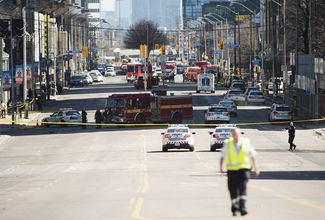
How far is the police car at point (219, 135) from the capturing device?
171 ft

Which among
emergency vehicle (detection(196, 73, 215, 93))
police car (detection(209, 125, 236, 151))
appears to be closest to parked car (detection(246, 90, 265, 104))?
emergency vehicle (detection(196, 73, 215, 93))

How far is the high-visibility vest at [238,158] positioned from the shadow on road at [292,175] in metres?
16.2

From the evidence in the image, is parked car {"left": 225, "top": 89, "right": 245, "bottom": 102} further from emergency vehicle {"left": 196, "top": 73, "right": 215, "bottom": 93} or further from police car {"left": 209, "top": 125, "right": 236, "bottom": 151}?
police car {"left": 209, "top": 125, "right": 236, "bottom": 151}

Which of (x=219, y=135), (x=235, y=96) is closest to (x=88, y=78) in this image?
(x=235, y=96)

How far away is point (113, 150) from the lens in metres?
57.7

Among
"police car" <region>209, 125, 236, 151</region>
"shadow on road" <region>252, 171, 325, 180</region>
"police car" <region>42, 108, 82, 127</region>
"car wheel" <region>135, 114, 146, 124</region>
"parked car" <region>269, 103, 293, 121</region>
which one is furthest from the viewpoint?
"police car" <region>42, 108, 82, 127</region>

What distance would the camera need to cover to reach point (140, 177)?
39156 mm

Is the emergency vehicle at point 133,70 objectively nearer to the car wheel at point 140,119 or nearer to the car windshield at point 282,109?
the car windshield at point 282,109

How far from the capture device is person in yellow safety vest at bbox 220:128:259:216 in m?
21.1

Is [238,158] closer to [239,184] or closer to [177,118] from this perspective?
[239,184]

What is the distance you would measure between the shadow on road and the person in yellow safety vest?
1602cm

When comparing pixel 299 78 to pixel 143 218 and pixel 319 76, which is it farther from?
pixel 143 218

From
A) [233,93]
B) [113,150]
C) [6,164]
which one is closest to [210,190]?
[6,164]

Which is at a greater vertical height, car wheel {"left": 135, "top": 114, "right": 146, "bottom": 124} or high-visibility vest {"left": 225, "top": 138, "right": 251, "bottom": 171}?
high-visibility vest {"left": 225, "top": 138, "right": 251, "bottom": 171}
